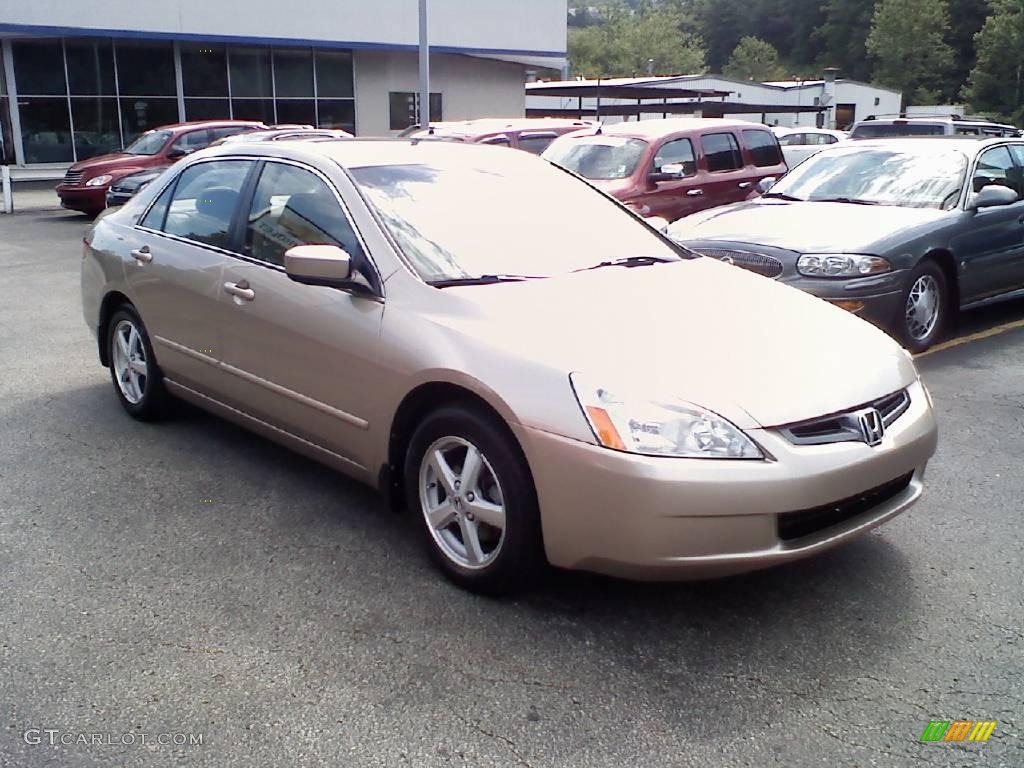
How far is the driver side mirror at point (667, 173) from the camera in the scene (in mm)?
10875

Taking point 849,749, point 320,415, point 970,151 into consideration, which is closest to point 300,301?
point 320,415

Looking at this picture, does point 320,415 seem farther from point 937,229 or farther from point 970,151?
point 970,151

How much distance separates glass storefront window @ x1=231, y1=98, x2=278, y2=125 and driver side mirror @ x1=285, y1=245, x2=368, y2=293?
2624 centimetres

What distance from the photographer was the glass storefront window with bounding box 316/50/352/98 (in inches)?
1179

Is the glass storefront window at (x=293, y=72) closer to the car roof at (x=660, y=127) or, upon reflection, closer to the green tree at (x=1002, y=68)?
the car roof at (x=660, y=127)

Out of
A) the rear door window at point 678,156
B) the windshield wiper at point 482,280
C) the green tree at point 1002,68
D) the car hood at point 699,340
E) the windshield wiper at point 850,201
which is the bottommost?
the car hood at point 699,340

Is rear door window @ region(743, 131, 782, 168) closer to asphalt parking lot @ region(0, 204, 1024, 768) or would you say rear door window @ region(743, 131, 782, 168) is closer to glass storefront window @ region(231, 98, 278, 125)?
asphalt parking lot @ region(0, 204, 1024, 768)

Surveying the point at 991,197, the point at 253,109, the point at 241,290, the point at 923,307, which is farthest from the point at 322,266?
the point at 253,109

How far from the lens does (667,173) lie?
10922 millimetres

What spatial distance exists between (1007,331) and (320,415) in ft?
20.4

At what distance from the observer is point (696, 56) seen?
12475 centimetres

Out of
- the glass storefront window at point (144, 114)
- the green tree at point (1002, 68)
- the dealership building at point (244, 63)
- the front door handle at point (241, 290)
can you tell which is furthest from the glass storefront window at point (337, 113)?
the green tree at point (1002, 68)

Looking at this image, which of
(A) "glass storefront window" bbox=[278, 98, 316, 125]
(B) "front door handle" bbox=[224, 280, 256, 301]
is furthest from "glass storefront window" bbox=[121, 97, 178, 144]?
(B) "front door handle" bbox=[224, 280, 256, 301]

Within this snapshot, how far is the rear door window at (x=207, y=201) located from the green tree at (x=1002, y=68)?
91.4 meters
